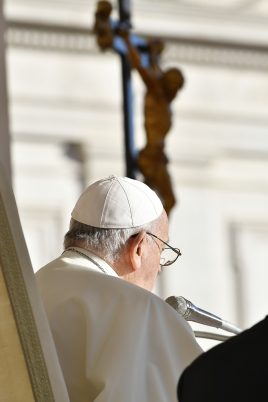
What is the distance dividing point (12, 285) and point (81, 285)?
0.43 meters

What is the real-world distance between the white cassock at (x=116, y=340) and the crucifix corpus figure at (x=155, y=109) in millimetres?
4061

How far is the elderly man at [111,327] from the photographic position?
402 centimetres

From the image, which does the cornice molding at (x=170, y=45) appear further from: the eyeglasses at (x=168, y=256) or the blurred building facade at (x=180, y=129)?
the eyeglasses at (x=168, y=256)

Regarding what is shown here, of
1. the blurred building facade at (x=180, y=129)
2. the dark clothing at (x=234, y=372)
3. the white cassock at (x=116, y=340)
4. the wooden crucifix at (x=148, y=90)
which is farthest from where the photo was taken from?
the blurred building facade at (x=180, y=129)

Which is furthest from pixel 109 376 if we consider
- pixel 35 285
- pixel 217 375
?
pixel 217 375

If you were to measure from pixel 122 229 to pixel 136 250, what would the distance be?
85 mm

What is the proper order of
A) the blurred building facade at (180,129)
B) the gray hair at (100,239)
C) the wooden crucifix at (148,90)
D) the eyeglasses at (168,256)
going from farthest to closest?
the blurred building facade at (180,129), the wooden crucifix at (148,90), the eyeglasses at (168,256), the gray hair at (100,239)

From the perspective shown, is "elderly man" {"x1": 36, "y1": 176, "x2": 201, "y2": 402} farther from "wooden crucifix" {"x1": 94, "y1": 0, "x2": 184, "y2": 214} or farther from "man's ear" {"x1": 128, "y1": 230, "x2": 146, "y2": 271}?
"wooden crucifix" {"x1": 94, "y1": 0, "x2": 184, "y2": 214}

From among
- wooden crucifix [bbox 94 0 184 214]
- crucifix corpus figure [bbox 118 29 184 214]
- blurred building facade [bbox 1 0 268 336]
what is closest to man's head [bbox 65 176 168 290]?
wooden crucifix [bbox 94 0 184 214]

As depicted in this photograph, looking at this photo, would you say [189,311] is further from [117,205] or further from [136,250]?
[117,205]

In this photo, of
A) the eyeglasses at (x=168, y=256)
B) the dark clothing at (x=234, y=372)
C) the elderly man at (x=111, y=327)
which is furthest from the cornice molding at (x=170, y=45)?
the dark clothing at (x=234, y=372)

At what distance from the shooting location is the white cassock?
402 cm

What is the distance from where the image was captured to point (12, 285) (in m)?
3.84

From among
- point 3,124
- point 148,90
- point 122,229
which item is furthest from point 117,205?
point 148,90
